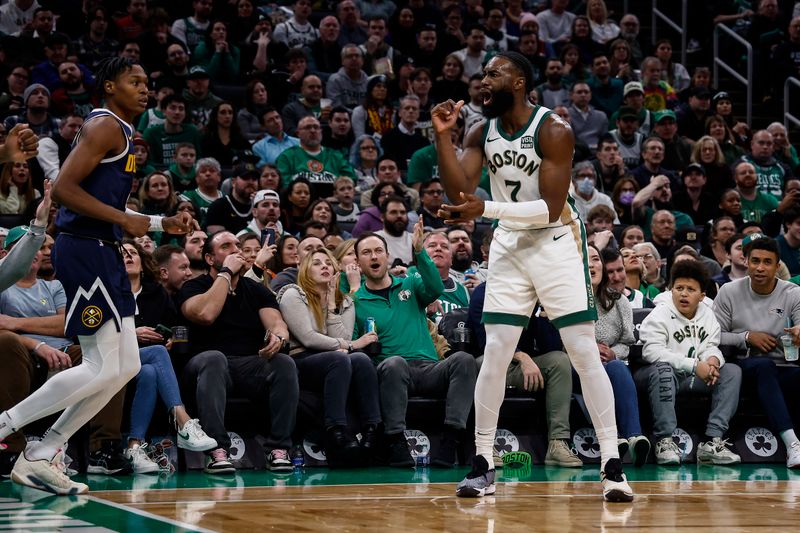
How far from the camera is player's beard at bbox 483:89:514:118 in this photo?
600 cm

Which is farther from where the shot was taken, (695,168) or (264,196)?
(695,168)

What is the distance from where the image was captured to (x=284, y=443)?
7699 millimetres

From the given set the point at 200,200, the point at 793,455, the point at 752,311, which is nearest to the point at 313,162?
the point at 200,200

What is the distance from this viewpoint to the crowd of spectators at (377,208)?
7.89m

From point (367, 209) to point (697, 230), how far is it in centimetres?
364

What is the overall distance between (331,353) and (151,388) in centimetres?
124

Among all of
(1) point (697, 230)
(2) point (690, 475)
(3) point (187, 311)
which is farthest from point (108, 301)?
(1) point (697, 230)

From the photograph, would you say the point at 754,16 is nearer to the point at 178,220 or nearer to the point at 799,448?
the point at 799,448

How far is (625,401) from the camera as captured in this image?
26.6 ft

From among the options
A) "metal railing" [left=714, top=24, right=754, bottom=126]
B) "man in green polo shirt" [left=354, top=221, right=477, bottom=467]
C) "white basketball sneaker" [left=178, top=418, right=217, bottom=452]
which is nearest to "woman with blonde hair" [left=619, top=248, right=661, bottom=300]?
"man in green polo shirt" [left=354, top=221, right=477, bottom=467]

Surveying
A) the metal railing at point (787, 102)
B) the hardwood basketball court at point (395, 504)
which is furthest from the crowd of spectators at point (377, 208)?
the hardwood basketball court at point (395, 504)

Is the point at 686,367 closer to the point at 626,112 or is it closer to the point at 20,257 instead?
the point at 20,257

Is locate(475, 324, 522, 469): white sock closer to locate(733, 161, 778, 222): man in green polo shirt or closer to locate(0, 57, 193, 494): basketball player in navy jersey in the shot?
locate(0, 57, 193, 494): basketball player in navy jersey

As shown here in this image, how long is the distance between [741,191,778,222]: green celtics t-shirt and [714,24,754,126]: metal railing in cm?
352
